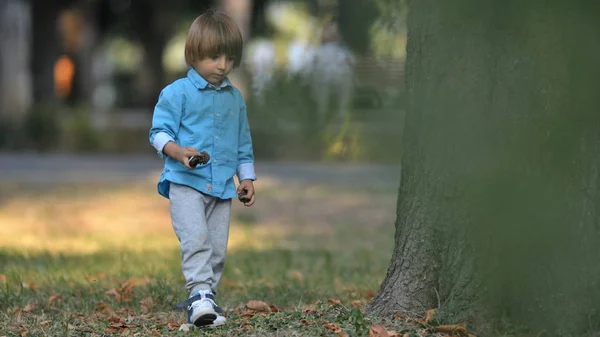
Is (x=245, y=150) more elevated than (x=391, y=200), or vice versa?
(x=245, y=150)

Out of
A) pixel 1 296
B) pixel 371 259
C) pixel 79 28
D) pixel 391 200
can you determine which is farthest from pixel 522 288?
pixel 79 28

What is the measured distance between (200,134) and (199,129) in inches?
0.8

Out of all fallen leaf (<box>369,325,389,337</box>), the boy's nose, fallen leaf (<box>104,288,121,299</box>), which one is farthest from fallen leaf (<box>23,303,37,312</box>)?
fallen leaf (<box>369,325,389,337</box>)

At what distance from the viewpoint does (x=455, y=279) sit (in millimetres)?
3916

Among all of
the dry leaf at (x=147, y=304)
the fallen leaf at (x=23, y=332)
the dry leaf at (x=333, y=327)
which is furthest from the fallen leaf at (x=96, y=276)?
the dry leaf at (x=333, y=327)

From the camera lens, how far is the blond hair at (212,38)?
3.96 metres

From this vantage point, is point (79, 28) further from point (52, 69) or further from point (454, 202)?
point (454, 202)

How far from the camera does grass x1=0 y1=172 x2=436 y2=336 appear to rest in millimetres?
4062

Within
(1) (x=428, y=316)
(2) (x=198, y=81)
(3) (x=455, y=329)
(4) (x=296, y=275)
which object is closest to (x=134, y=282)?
(4) (x=296, y=275)

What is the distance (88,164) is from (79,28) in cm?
2010

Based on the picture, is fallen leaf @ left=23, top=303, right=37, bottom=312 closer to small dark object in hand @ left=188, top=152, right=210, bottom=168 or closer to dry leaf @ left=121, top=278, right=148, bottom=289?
dry leaf @ left=121, top=278, right=148, bottom=289

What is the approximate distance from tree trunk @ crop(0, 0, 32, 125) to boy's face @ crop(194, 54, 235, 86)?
51.9 feet

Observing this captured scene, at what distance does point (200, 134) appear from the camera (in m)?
3.99

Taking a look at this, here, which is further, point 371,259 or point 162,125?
point 371,259
